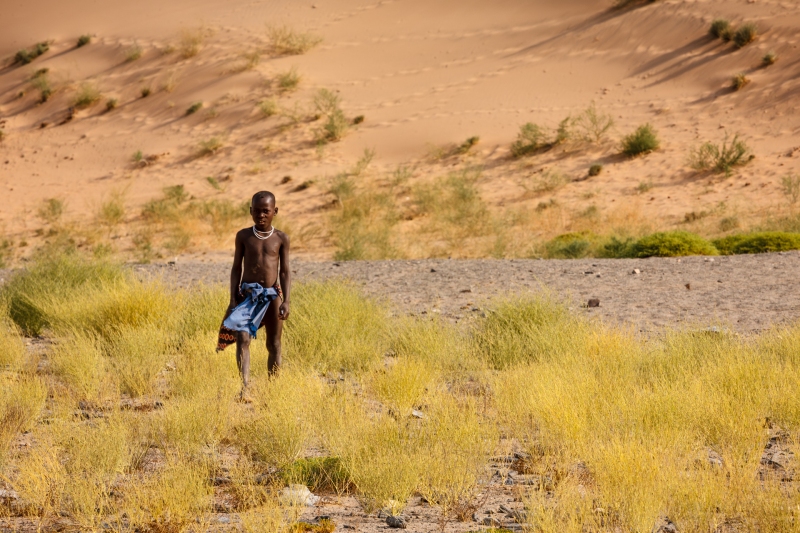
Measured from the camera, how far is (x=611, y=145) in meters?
25.4

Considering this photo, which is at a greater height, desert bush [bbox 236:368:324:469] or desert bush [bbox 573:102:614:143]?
desert bush [bbox 236:368:324:469]

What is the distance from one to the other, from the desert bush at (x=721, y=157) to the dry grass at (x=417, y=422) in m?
16.0

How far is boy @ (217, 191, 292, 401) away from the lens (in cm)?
596

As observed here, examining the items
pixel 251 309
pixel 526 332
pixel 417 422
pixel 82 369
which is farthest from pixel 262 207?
pixel 526 332

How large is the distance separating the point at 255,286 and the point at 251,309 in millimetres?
167

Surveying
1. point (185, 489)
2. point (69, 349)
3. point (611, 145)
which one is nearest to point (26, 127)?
point (611, 145)

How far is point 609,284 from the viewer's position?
35.7 feet

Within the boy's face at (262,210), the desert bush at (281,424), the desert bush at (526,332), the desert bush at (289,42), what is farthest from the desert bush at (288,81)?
the desert bush at (281,424)

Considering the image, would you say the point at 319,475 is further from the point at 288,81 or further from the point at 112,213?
the point at 288,81

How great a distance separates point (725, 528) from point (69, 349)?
5052 millimetres

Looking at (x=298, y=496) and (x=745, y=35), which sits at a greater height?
(x=745, y=35)

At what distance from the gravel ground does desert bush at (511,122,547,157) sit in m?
13.6

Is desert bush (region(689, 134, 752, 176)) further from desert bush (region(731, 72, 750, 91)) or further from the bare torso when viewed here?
the bare torso

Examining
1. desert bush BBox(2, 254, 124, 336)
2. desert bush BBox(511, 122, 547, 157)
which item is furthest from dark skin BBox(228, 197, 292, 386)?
desert bush BBox(511, 122, 547, 157)
